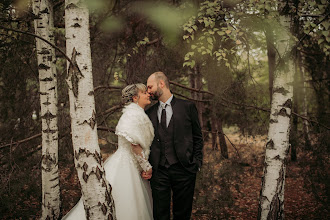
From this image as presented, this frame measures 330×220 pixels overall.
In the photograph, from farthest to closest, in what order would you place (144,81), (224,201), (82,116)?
(224,201) → (144,81) → (82,116)

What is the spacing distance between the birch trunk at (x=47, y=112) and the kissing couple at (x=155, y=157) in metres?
1.16

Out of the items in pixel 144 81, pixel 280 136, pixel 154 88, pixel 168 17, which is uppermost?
pixel 168 17

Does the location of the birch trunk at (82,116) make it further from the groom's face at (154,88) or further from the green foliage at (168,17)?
the green foliage at (168,17)

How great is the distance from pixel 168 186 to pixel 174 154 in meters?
0.48

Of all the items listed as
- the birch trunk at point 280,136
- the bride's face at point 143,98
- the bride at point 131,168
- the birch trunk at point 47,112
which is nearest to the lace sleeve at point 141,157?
the bride at point 131,168

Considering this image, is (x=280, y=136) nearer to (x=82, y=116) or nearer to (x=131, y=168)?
(x=131, y=168)

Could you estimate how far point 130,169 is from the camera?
329 centimetres

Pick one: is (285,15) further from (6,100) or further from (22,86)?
(6,100)

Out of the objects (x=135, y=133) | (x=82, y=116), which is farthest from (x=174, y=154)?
(x=82, y=116)

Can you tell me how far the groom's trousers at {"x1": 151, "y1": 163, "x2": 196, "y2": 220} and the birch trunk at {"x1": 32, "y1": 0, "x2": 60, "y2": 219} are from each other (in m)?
1.89

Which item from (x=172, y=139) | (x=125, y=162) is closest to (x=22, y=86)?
(x=125, y=162)

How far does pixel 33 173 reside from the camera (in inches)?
218

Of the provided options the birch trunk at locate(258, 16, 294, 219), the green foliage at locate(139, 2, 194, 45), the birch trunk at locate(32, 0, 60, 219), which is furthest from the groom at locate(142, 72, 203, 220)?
the green foliage at locate(139, 2, 194, 45)

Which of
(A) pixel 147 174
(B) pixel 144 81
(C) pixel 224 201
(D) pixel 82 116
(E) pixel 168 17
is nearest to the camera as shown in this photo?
(D) pixel 82 116
